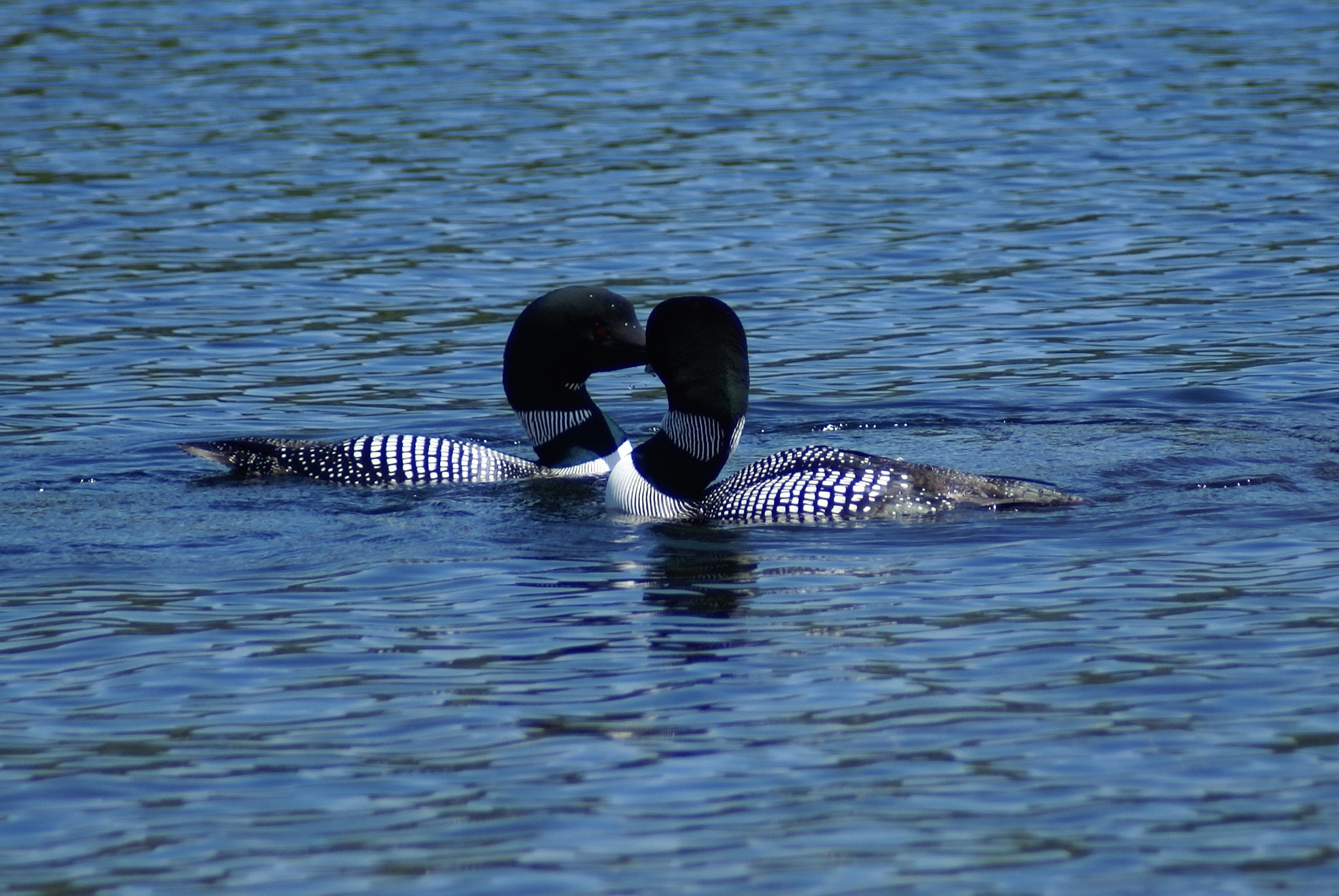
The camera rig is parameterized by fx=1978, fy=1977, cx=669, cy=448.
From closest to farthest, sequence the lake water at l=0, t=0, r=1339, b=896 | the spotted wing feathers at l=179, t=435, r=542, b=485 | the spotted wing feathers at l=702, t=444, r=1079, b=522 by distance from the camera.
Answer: the lake water at l=0, t=0, r=1339, b=896, the spotted wing feathers at l=702, t=444, r=1079, b=522, the spotted wing feathers at l=179, t=435, r=542, b=485

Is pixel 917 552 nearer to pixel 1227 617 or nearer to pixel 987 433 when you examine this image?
pixel 1227 617

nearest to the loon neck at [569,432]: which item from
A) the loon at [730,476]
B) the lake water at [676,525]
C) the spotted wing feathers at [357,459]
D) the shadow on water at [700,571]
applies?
the lake water at [676,525]

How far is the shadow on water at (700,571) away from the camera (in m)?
6.40

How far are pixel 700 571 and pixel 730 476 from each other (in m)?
1.10

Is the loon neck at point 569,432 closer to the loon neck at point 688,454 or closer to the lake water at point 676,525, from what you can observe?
the lake water at point 676,525

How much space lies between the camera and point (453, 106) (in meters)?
16.7

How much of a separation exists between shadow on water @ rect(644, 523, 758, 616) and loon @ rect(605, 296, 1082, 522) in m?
0.18

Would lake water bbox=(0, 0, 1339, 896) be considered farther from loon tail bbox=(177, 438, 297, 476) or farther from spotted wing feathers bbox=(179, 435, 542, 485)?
loon tail bbox=(177, 438, 297, 476)

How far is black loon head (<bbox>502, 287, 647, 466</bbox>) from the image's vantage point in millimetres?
8594

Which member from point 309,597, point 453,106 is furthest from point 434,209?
point 309,597

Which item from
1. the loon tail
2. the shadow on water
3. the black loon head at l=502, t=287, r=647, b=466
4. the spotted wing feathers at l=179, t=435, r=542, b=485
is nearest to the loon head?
the black loon head at l=502, t=287, r=647, b=466

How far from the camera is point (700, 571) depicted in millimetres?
6883

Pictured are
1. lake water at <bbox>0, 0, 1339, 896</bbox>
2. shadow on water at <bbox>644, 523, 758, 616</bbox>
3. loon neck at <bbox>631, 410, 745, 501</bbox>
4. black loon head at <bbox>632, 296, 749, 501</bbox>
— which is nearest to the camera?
lake water at <bbox>0, 0, 1339, 896</bbox>

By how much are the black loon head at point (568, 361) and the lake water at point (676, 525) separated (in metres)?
0.42
